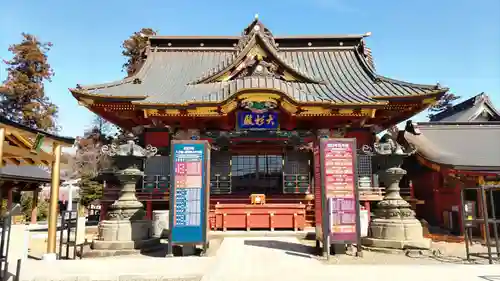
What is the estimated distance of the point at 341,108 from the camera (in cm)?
1325

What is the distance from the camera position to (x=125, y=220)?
10.5 meters

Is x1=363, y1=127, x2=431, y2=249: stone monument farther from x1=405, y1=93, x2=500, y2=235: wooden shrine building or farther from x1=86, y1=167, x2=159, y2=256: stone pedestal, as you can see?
x1=86, y1=167, x2=159, y2=256: stone pedestal

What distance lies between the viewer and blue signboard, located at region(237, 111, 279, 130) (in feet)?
47.2

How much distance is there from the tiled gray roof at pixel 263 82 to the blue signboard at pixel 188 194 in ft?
14.0

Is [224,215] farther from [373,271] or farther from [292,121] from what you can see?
[373,271]

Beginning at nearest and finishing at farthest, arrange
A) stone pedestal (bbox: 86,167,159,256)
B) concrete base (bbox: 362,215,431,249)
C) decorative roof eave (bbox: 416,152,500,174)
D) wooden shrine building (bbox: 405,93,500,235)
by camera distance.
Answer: concrete base (bbox: 362,215,431,249) → stone pedestal (bbox: 86,167,159,256) → decorative roof eave (bbox: 416,152,500,174) → wooden shrine building (bbox: 405,93,500,235)

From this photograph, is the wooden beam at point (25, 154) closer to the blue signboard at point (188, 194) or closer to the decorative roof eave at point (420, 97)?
the blue signboard at point (188, 194)

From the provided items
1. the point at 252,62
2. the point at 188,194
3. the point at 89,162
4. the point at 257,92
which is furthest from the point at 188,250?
the point at 89,162

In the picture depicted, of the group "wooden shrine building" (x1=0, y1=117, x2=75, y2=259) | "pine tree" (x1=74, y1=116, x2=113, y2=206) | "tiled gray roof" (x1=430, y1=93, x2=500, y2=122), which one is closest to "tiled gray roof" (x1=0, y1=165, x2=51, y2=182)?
"pine tree" (x1=74, y1=116, x2=113, y2=206)

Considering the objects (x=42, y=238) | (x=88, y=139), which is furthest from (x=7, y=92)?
(x=42, y=238)

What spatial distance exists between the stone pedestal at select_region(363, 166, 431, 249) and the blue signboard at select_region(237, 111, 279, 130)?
547 centimetres

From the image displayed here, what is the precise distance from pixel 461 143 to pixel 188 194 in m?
13.0

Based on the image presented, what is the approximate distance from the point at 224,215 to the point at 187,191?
438 cm

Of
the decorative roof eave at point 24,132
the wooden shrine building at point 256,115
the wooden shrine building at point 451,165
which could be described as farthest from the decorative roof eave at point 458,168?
the decorative roof eave at point 24,132
